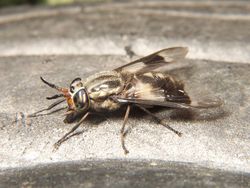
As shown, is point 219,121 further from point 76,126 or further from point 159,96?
point 76,126

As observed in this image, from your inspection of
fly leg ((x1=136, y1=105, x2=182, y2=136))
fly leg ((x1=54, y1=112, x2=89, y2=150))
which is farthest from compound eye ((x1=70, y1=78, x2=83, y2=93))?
fly leg ((x1=136, y1=105, x2=182, y2=136))

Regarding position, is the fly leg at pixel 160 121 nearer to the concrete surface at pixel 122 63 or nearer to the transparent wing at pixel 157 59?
the concrete surface at pixel 122 63

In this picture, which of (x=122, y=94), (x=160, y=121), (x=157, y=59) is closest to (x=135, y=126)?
(x=160, y=121)

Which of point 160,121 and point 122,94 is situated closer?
point 160,121

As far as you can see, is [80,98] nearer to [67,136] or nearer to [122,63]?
[67,136]

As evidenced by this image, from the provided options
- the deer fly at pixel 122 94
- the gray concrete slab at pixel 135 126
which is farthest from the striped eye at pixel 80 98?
the gray concrete slab at pixel 135 126
